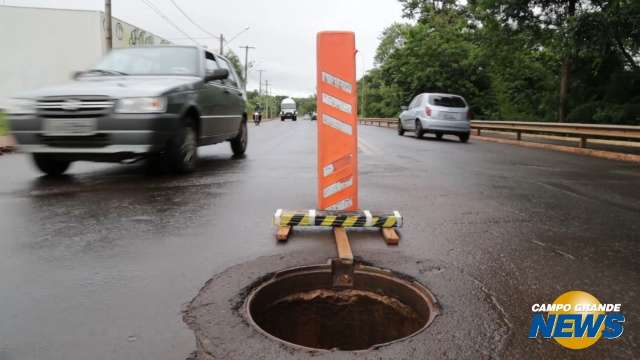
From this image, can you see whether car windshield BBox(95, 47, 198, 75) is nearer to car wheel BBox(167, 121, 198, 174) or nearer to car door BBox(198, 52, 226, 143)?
car door BBox(198, 52, 226, 143)

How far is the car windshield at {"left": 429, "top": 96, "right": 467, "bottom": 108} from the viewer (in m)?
16.4

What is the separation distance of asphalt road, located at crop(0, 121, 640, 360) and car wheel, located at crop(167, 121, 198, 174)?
22 cm

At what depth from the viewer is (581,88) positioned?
2344cm

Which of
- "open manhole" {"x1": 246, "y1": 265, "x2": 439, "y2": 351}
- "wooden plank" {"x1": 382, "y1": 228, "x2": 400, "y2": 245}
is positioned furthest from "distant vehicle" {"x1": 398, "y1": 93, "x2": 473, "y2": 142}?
"open manhole" {"x1": 246, "y1": 265, "x2": 439, "y2": 351}

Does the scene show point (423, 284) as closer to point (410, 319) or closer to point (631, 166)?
point (410, 319)

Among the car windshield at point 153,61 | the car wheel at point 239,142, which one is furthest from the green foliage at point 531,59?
the car windshield at point 153,61

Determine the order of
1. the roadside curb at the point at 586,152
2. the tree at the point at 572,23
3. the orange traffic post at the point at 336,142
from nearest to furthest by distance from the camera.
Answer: the orange traffic post at the point at 336,142
the roadside curb at the point at 586,152
the tree at the point at 572,23

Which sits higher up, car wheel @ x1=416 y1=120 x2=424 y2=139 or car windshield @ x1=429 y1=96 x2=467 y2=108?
car windshield @ x1=429 y1=96 x2=467 y2=108

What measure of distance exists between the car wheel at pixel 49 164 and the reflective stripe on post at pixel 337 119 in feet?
13.3

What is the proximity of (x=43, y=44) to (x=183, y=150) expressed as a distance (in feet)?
102

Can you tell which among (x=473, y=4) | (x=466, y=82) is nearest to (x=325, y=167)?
(x=473, y=4)

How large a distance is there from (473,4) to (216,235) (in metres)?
23.8

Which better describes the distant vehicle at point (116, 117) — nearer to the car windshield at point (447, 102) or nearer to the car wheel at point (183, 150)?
the car wheel at point (183, 150)

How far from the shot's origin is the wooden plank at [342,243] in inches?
116
